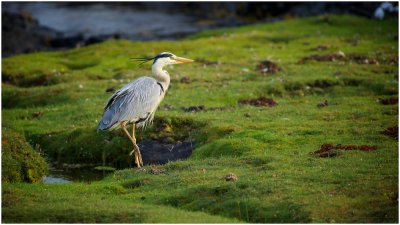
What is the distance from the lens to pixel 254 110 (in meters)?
24.3

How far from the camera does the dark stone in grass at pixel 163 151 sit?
20.9 metres

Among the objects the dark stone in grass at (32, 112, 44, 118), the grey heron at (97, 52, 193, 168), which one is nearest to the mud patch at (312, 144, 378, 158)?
the grey heron at (97, 52, 193, 168)

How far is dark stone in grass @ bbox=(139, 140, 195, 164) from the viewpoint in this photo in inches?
823

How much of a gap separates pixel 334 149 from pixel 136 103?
515 centimetres

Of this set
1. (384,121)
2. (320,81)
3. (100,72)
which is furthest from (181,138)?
(100,72)

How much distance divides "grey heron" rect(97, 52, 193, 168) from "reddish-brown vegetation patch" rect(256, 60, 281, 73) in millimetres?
11753

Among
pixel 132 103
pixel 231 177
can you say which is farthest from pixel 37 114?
pixel 231 177

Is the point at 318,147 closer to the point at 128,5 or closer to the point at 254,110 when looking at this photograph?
the point at 254,110

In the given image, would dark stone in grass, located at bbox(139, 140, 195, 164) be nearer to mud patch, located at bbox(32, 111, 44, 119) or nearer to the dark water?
mud patch, located at bbox(32, 111, 44, 119)

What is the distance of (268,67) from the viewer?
31.7m

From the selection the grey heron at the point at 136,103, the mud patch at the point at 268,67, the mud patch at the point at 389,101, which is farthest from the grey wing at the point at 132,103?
the mud patch at the point at 268,67

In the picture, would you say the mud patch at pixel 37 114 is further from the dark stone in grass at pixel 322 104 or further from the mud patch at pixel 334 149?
the mud patch at pixel 334 149

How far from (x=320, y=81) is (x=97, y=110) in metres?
8.84

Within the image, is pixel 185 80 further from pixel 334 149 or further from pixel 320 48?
pixel 334 149
